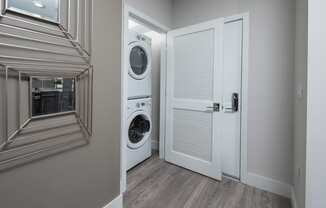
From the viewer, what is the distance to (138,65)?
2402 millimetres

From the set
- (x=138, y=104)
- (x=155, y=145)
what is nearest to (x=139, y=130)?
(x=138, y=104)

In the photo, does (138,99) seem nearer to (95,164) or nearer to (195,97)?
(195,97)

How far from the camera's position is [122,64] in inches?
66.7

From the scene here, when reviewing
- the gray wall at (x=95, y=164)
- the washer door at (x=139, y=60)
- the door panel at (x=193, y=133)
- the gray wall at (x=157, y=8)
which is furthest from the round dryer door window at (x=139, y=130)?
the gray wall at (x=157, y=8)

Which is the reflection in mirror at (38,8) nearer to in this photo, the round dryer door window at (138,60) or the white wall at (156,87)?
the round dryer door window at (138,60)

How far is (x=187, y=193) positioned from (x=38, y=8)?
2020mm

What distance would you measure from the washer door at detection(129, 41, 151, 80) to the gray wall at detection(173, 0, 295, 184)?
4.02ft

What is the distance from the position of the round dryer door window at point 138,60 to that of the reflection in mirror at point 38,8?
1.17 meters

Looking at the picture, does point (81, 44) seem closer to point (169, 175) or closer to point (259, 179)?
point (169, 175)

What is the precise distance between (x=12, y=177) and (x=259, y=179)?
87.6 inches

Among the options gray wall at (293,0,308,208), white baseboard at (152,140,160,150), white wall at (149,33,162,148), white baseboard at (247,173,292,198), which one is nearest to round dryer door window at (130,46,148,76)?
white wall at (149,33,162,148)

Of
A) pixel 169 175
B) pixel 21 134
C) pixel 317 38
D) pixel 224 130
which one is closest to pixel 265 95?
pixel 224 130

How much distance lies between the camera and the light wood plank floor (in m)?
1.68

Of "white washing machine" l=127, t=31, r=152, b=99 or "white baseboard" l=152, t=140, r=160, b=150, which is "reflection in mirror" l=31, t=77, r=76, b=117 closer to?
"white washing machine" l=127, t=31, r=152, b=99
